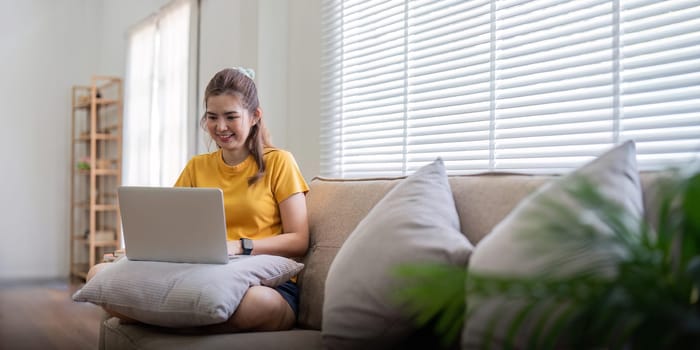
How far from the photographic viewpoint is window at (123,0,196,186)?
18.1ft

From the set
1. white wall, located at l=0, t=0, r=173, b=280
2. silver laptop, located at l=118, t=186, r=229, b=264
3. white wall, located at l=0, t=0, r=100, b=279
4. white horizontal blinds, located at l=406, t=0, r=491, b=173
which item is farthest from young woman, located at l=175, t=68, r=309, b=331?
white wall, located at l=0, t=0, r=100, b=279

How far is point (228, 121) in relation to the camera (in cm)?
256

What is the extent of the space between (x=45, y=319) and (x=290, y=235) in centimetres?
314

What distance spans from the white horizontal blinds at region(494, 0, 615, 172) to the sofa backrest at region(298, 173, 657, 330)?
70 centimetres

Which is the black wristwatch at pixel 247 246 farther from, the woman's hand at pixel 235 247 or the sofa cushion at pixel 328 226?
the sofa cushion at pixel 328 226

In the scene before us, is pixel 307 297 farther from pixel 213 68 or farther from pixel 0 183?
pixel 0 183

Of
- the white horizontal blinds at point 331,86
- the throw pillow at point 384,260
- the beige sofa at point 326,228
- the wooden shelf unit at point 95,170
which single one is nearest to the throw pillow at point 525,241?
the beige sofa at point 326,228

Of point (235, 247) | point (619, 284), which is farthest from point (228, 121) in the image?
point (619, 284)

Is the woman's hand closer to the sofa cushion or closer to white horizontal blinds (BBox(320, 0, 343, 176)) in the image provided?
the sofa cushion

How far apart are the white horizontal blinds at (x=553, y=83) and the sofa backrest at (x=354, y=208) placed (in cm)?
70

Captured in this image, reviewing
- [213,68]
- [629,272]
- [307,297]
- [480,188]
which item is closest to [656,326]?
[629,272]

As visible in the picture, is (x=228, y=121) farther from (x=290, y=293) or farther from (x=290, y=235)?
(x=290, y=293)

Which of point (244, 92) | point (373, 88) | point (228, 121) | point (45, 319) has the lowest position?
point (45, 319)

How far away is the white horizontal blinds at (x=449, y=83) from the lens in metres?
2.86
